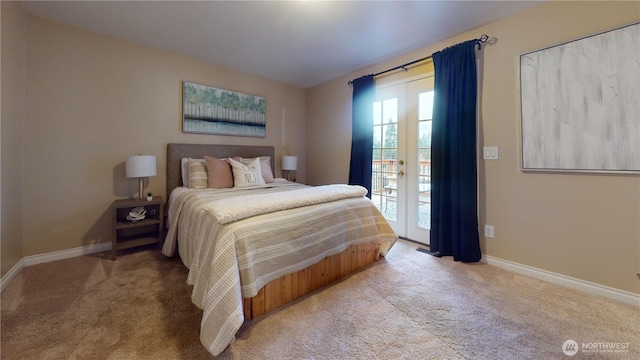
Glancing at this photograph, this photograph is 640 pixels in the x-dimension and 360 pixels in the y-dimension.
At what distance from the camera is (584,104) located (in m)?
1.91

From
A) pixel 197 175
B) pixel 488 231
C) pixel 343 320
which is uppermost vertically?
pixel 197 175

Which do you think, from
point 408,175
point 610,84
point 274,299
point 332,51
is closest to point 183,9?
point 332,51

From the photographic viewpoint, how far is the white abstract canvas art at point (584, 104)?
1.75 meters

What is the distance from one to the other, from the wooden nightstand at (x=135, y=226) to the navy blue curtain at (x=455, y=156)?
10.0 ft

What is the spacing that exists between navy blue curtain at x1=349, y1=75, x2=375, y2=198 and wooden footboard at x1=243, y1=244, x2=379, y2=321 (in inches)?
49.0

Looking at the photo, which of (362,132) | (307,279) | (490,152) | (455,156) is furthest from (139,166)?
(490,152)

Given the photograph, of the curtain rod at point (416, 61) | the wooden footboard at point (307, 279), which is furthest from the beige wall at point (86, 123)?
the curtain rod at point (416, 61)

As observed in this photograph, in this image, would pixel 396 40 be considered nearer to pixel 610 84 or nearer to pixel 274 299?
pixel 610 84

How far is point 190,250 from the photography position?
202 cm

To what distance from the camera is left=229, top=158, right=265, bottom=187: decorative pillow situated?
3.01 m

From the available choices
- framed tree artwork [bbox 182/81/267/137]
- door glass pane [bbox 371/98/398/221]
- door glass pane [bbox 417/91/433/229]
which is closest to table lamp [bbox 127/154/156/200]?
framed tree artwork [bbox 182/81/267/137]

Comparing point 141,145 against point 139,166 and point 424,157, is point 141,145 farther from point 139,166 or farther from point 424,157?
point 424,157

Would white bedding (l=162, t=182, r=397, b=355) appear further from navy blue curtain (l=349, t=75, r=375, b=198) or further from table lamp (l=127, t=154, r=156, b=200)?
navy blue curtain (l=349, t=75, r=375, b=198)

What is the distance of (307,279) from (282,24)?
241 cm
